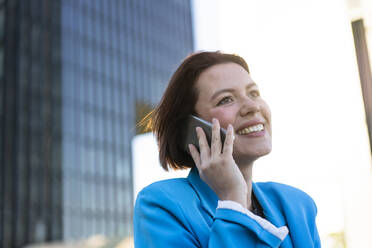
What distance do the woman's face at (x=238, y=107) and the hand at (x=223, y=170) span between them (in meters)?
0.12

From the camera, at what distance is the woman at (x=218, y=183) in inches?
50.0

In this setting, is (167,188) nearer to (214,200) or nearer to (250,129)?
(214,200)

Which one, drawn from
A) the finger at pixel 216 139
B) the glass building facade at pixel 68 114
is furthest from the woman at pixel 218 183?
the glass building facade at pixel 68 114

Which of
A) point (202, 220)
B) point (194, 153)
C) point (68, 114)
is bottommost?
point (202, 220)

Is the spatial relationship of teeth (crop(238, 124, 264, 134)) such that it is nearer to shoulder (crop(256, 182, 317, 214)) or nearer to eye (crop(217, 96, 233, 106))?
eye (crop(217, 96, 233, 106))

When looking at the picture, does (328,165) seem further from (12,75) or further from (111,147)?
(111,147)

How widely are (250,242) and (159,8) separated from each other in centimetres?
3933

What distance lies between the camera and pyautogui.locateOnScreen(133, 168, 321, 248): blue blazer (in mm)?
1247

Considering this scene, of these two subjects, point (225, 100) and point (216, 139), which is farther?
point (225, 100)

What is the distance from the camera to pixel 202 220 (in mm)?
1346

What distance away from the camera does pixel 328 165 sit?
2.28 metres

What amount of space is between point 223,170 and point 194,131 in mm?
266

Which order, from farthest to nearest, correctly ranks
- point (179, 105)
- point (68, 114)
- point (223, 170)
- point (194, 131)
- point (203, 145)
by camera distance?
point (68, 114) → point (179, 105) → point (194, 131) → point (203, 145) → point (223, 170)

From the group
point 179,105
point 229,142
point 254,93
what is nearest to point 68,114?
point 179,105
